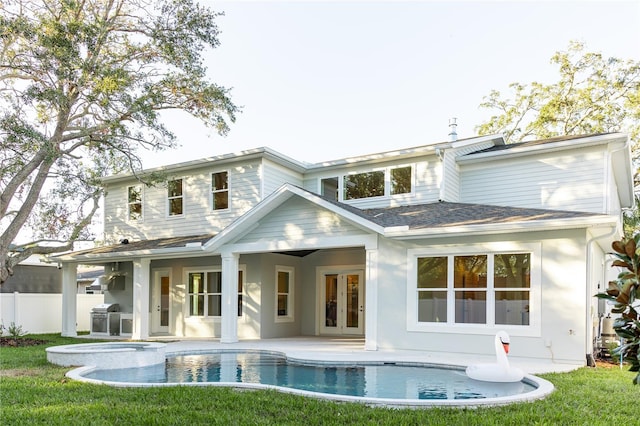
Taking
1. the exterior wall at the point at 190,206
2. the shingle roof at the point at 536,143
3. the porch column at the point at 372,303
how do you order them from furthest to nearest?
the exterior wall at the point at 190,206
the shingle roof at the point at 536,143
the porch column at the point at 372,303

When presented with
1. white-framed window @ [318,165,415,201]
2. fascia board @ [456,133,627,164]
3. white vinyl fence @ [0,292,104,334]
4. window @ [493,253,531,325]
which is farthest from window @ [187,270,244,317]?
window @ [493,253,531,325]

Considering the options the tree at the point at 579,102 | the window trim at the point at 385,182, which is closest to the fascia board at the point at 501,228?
the window trim at the point at 385,182

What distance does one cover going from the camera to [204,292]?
17016 millimetres

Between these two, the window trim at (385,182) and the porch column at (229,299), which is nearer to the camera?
the porch column at (229,299)

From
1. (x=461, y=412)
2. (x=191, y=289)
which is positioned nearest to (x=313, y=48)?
(x=191, y=289)

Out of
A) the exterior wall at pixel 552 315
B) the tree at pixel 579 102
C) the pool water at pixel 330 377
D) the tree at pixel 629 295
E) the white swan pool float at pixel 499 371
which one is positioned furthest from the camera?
the tree at pixel 579 102

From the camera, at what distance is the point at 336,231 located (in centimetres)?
1263

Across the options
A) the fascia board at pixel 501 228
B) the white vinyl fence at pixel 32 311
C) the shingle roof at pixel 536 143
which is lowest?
the white vinyl fence at pixel 32 311

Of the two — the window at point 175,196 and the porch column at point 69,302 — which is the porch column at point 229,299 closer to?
the window at point 175,196

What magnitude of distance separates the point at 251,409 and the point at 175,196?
1323 cm

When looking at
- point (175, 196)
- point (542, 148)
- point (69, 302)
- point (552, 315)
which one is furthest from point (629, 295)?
point (69, 302)

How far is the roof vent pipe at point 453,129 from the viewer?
53.4 feet

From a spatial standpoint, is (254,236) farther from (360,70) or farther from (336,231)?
(360,70)

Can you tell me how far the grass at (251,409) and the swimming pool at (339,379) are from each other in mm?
351
